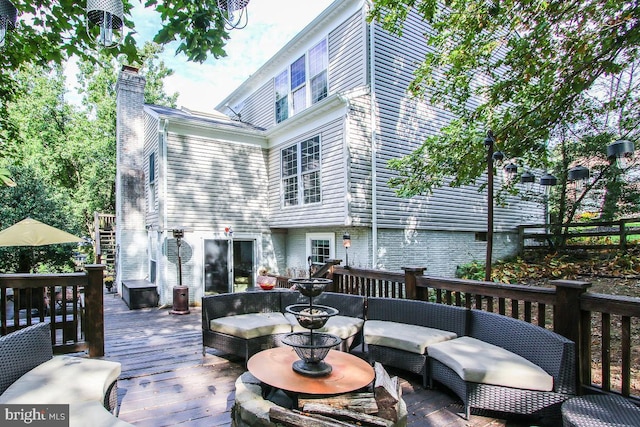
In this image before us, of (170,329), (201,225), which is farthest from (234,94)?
(170,329)

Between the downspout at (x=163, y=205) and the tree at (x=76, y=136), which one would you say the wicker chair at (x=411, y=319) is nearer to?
the downspout at (x=163, y=205)

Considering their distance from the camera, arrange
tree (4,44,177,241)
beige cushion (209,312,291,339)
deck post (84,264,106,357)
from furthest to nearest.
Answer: tree (4,44,177,241), deck post (84,264,106,357), beige cushion (209,312,291,339)

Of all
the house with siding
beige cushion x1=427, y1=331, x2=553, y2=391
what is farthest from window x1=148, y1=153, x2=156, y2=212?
beige cushion x1=427, y1=331, x2=553, y2=391

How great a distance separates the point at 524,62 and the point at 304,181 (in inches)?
206

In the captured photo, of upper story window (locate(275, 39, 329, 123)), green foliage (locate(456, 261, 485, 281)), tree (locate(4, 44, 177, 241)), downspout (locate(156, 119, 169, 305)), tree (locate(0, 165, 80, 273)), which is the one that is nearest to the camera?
downspout (locate(156, 119, 169, 305))

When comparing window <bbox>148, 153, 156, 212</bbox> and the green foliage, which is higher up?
window <bbox>148, 153, 156, 212</bbox>

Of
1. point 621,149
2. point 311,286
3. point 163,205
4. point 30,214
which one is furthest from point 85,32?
point 30,214

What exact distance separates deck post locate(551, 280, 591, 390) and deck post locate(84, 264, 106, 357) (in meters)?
4.80

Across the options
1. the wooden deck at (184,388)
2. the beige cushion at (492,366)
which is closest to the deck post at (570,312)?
the beige cushion at (492,366)

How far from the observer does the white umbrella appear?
262 inches

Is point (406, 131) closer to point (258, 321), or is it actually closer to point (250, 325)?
point (258, 321)

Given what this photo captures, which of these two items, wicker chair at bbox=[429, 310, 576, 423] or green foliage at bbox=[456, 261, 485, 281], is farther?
green foliage at bbox=[456, 261, 485, 281]

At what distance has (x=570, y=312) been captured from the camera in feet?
10.1

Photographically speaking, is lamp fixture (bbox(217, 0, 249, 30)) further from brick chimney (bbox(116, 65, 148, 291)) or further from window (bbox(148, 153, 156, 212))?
brick chimney (bbox(116, 65, 148, 291))
